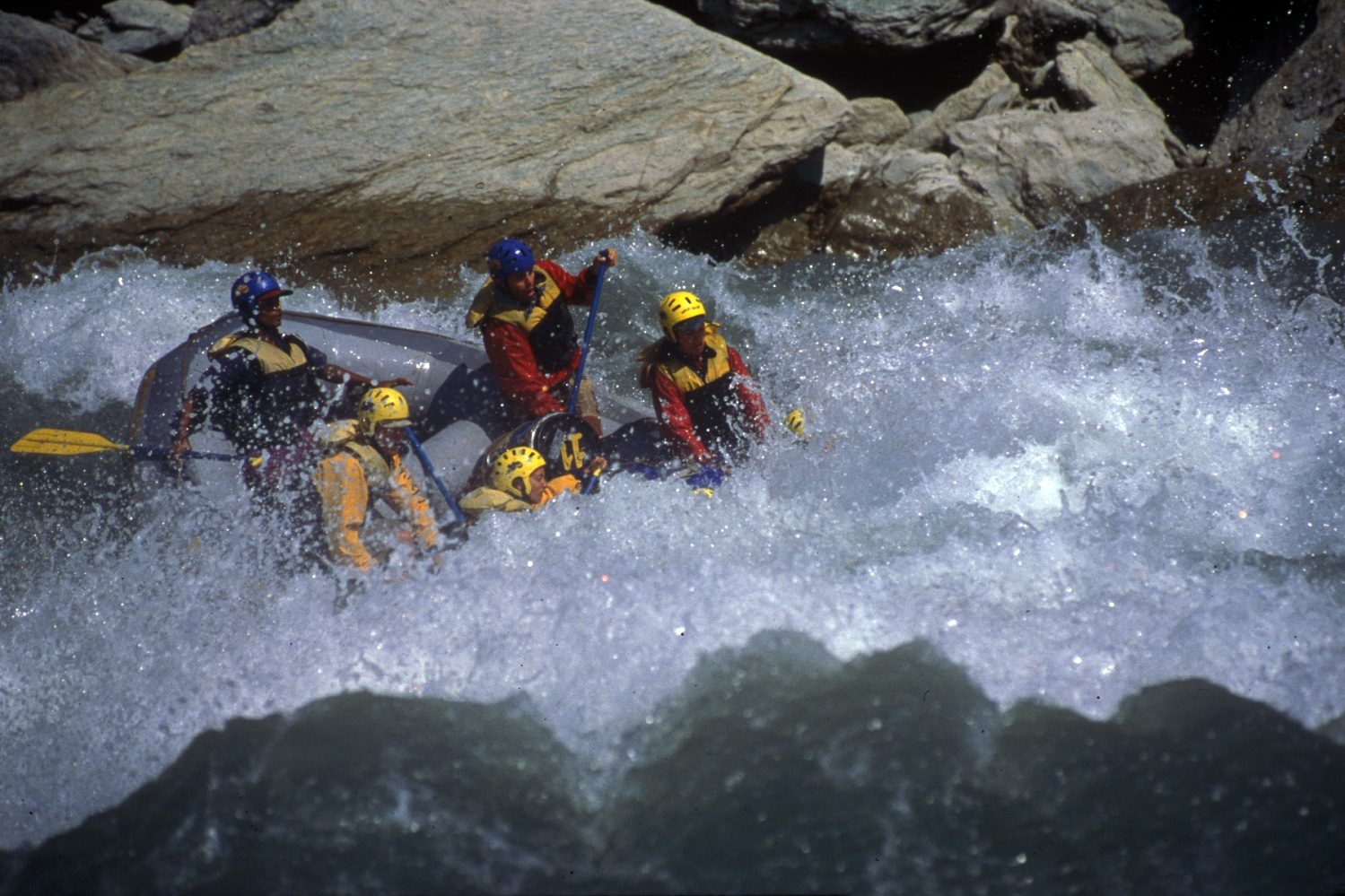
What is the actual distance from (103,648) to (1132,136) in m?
6.48

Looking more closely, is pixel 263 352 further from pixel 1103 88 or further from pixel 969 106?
pixel 1103 88

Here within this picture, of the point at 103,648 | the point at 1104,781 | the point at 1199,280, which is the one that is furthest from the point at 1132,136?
the point at 103,648

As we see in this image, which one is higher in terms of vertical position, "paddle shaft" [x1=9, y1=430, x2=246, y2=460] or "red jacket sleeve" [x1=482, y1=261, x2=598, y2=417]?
"red jacket sleeve" [x1=482, y1=261, x2=598, y2=417]

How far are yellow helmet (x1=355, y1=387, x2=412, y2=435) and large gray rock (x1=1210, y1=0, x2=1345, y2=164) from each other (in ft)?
17.7

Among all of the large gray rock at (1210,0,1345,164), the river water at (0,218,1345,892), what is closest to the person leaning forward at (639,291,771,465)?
the river water at (0,218,1345,892)

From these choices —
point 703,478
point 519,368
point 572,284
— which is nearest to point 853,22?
point 572,284

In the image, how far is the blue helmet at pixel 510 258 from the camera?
15.3 ft

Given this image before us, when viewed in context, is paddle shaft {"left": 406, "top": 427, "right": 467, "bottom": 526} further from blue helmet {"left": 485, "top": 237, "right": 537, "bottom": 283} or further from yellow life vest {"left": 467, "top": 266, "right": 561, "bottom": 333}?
blue helmet {"left": 485, "top": 237, "right": 537, "bottom": 283}

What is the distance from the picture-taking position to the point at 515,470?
422 centimetres

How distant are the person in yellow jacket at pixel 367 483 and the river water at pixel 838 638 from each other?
0.73 ft

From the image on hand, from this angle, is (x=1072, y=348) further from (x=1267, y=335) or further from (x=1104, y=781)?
(x=1104, y=781)

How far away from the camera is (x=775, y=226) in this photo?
22.8ft

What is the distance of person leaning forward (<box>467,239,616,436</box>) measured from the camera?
479 centimetres

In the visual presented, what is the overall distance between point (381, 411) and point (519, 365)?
2.59 ft
